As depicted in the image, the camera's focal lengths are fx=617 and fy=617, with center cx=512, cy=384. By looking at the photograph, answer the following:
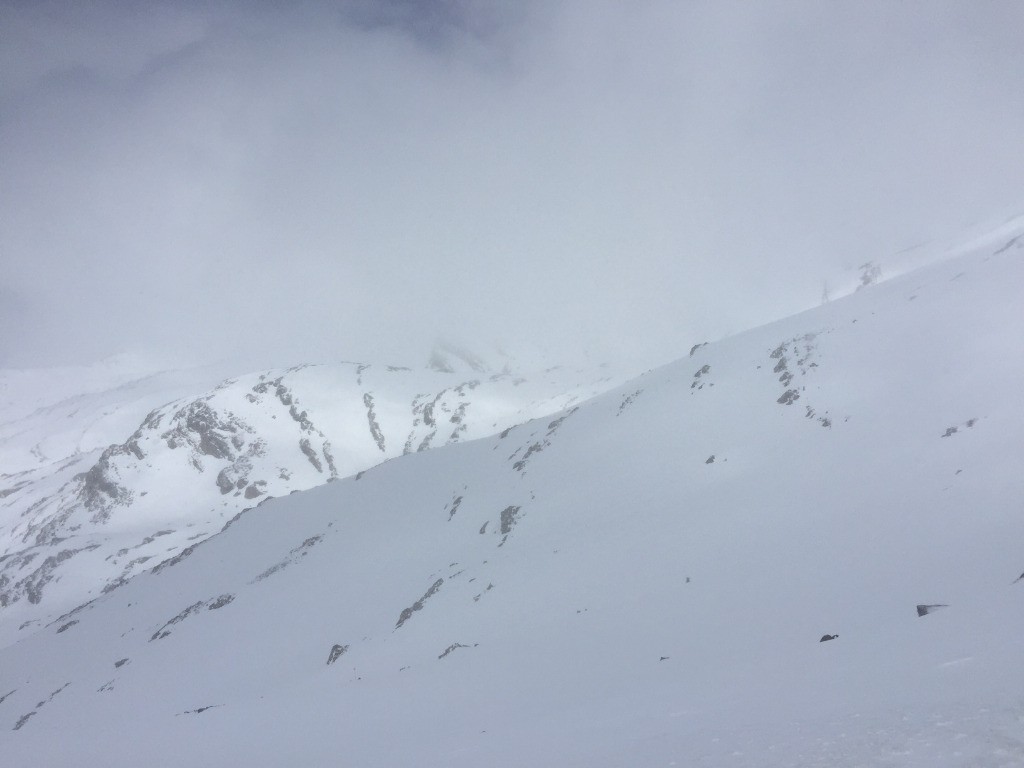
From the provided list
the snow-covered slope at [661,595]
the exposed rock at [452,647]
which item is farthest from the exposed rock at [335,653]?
the exposed rock at [452,647]

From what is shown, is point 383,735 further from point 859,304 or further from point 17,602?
point 17,602

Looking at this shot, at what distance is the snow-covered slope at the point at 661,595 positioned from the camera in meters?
12.1

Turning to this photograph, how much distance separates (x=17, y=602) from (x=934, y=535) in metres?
164

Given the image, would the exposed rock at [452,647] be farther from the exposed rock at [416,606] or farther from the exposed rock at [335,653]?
the exposed rock at [335,653]

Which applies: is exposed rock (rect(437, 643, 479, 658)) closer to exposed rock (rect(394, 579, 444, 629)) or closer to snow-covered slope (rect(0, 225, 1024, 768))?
snow-covered slope (rect(0, 225, 1024, 768))

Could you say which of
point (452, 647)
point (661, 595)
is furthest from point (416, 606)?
point (661, 595)

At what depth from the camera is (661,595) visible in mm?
28906

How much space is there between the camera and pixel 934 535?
78.4 ft

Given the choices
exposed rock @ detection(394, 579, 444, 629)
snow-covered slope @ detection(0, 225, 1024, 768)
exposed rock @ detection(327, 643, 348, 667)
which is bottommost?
exposed rock @ detection(327, 643, 348, 667)

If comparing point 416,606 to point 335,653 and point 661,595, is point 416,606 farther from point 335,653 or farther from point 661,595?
point 661,595

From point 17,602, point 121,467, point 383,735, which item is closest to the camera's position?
point 383,735

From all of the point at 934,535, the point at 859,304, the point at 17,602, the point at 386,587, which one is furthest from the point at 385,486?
the point at 17,602

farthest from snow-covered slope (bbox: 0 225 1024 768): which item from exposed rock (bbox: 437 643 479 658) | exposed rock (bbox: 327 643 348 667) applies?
exposed rock (bbox: 437 643 479 658)

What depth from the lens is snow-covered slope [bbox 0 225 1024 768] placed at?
12094mm
